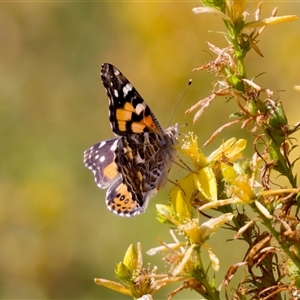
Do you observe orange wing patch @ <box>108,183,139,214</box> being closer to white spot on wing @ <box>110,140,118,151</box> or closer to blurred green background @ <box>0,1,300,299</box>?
white spot on wing @ <box>110,140,118,151</box>

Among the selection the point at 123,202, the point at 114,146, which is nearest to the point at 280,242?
the point at 123,202

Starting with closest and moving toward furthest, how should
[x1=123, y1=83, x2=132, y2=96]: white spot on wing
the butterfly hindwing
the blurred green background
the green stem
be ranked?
the green stem < [x1=123, y1=83, x2=132, y2=96]: white spot on wing < the butterfly hindwing < the blurred green background

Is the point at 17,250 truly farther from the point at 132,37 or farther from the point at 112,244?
the point at 132,37

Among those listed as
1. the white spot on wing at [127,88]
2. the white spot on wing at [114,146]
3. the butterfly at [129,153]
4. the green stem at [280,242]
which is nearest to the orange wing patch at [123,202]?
the butterfly at [129,153]

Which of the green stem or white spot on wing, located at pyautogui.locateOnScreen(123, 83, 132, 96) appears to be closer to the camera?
the green stem

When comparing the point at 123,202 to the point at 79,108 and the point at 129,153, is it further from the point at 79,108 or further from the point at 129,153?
the point at 79,108

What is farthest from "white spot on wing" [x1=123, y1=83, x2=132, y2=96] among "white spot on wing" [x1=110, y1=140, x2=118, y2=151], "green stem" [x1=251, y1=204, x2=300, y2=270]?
"green stem" [x1=251, y1=204, x2=300, y2=270]

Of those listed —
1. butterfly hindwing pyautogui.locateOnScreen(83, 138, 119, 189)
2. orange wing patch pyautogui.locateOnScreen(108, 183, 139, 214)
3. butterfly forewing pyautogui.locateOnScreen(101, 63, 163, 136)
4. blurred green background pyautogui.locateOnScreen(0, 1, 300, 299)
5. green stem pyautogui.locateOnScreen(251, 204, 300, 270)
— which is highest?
blurred green background pyautogui.locateOnScreen(0, 1, 300, 299)
